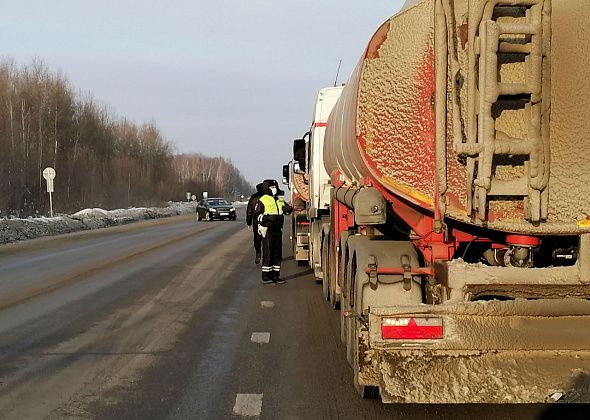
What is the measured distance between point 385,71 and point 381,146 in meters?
0.55

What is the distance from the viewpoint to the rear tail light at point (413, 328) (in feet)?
14.8

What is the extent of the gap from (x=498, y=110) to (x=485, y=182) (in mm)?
487

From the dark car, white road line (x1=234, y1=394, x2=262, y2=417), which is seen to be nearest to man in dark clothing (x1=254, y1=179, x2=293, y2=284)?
white road line (x1=234, y1=394, x2=262, y2=417)

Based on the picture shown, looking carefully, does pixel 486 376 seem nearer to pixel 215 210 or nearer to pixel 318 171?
pixel 318 171

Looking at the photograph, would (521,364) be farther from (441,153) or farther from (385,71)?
(385,71)

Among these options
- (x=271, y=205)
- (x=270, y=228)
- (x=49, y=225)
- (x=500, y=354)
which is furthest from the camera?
(x=49, y=225)

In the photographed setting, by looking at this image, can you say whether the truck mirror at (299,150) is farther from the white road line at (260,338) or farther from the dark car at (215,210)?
the dark car at (215,210)

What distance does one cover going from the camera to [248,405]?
535 cm

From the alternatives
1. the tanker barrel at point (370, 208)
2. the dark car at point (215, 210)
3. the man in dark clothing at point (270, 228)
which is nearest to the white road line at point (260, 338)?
the tanker barrel at point (370, 208)

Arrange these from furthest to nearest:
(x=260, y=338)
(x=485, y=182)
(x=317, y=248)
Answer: (x=317, y=248)
(x=260, y=338)
(x=485, y=182)

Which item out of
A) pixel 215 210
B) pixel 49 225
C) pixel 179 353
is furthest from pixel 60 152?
pixel 179 353

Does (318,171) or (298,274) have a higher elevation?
(318,171)

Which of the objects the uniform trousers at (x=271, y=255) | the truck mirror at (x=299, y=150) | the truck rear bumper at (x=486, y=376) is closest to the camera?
the truck rear bumper at (x=486, y=376)

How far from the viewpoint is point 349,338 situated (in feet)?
19.5
